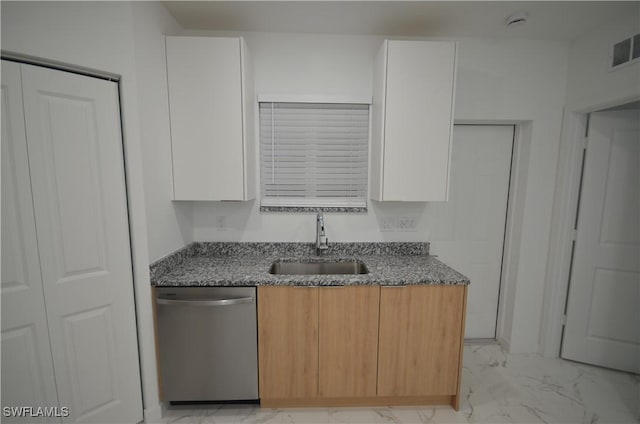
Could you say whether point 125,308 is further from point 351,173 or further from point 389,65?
point 389,65

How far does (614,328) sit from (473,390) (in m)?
1.30

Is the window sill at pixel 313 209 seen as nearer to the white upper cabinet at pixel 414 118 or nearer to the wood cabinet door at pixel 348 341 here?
the white upper cabinet at pixel 414 118

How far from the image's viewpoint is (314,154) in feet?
6.50

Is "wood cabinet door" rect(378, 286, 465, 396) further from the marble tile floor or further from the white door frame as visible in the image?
the white door frame

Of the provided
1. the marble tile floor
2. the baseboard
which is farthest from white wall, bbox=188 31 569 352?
the baseboard

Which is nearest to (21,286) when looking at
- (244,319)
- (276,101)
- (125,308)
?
(125,308)

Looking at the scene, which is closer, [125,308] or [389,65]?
[125,308]

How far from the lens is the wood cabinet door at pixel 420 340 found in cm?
150

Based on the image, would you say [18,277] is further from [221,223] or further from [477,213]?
[477,213]

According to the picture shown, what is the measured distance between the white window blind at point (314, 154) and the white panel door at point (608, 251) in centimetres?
176

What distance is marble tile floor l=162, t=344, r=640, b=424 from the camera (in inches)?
61.4

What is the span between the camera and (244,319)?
1.50 m

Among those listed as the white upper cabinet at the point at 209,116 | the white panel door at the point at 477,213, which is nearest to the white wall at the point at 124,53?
the white upper cabinet at the point at 209,116

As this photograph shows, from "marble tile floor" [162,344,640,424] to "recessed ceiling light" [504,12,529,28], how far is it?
2526 mm
